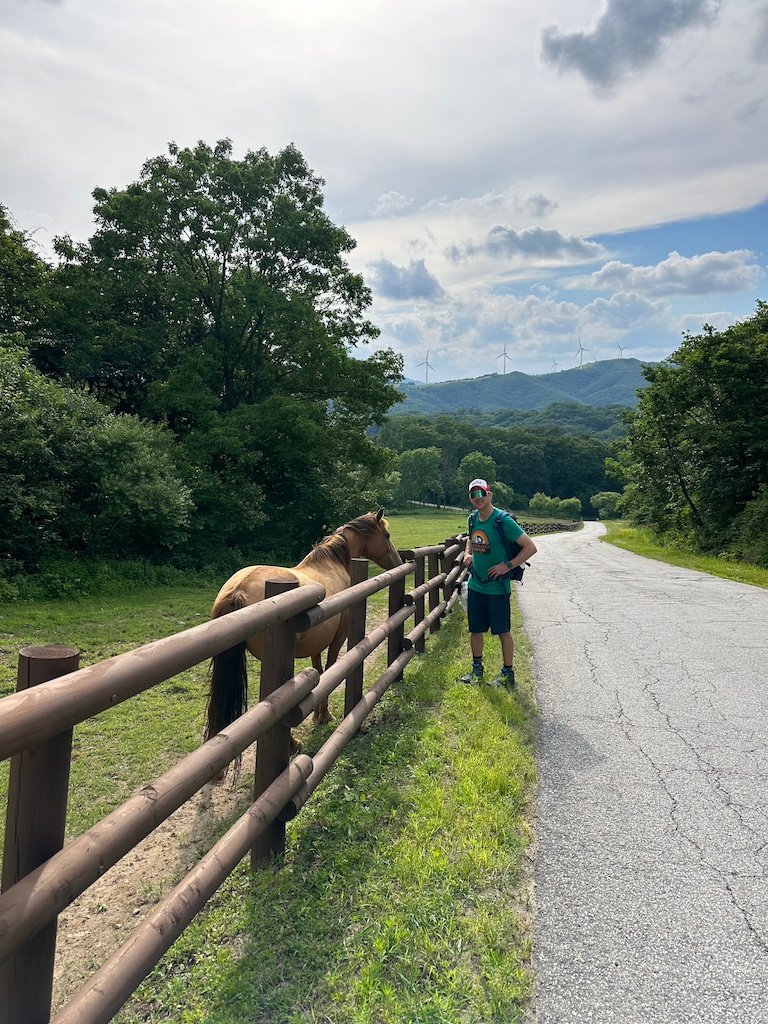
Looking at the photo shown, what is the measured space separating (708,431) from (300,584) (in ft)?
79.7

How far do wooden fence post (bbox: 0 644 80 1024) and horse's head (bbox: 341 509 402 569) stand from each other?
13.8 feet

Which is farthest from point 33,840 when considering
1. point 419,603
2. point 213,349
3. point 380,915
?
point 213,349

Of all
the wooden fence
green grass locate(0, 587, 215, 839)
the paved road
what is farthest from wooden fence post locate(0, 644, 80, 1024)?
green grass locate(0, 587, 215, 839)

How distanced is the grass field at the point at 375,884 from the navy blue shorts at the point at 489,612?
2.36 ft

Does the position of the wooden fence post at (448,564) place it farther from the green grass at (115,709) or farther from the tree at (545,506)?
the tree at (545,506)

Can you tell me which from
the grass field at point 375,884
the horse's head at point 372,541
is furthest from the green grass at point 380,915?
the horse's head at point 372,541

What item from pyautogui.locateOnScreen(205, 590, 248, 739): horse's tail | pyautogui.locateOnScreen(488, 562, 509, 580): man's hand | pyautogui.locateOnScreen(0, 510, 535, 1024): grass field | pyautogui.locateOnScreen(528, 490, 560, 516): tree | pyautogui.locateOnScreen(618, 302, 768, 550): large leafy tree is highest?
pyautogui.locateOnScreen(618, 302, 768, 550): large leafy tree

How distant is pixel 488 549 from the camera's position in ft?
17.7

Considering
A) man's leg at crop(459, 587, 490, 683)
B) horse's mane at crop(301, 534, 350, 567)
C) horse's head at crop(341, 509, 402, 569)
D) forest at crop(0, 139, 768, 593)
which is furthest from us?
forest at crop(0, 139, 768, 593)

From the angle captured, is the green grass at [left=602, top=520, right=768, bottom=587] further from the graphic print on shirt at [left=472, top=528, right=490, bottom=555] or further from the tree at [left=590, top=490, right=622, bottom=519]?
the tree at [left=590, top=490, right=622, bottom=519]

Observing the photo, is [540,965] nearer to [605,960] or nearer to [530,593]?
[605,960]

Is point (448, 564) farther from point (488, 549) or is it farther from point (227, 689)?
point (227, 689)

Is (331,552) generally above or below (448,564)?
above

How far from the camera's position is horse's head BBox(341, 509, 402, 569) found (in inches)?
224
